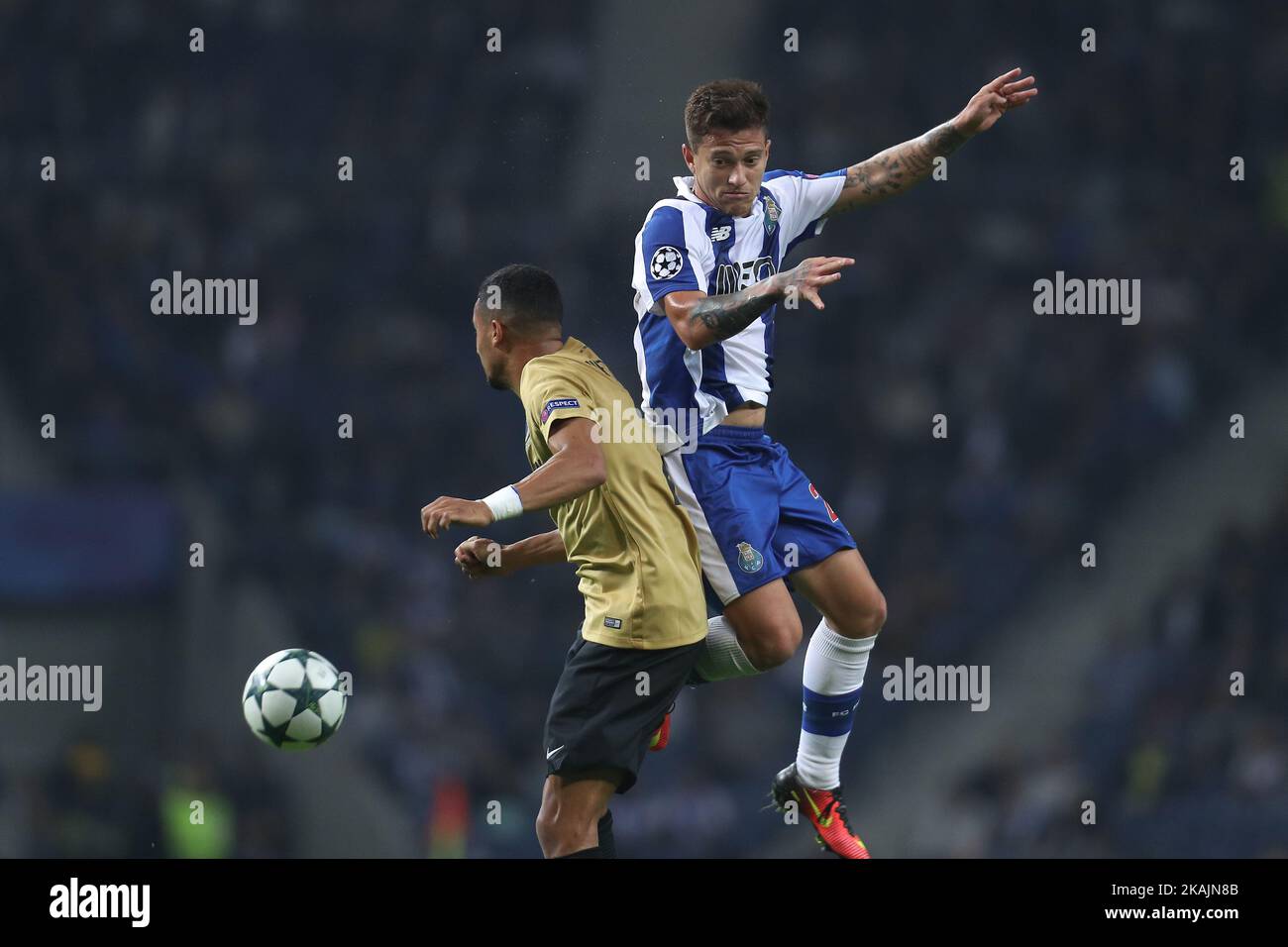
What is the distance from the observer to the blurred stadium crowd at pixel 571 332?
10.4 meters

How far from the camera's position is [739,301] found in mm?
4922

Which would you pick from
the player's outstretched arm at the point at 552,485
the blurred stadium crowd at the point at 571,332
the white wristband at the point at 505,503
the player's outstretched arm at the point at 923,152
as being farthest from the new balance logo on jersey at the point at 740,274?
the blurred stadium crowd at the point at 571,332

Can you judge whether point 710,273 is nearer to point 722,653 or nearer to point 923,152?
point 923,152

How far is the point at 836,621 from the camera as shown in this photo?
17.9 ft

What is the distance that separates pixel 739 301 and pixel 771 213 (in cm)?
73

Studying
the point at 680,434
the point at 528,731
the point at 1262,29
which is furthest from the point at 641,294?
the point at 1262,29

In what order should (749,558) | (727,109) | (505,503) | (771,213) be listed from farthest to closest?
(771,213)
(749,558)
(727,109)
(505,503)

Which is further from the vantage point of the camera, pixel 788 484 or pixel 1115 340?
pixel 1115 340

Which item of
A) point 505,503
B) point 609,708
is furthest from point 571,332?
point 505,503

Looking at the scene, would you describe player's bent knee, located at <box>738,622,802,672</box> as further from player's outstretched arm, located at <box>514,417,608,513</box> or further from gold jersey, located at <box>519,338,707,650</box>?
player's outstretched arm, located at <box>514,417,608,513</box>

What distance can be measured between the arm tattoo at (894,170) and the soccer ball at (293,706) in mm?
2371

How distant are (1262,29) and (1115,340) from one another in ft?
10.7

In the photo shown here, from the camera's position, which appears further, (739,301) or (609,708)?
(739,301)

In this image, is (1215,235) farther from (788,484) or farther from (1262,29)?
(788,484)
